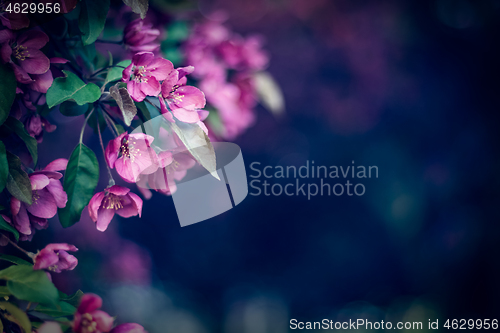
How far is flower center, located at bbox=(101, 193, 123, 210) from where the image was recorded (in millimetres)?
429

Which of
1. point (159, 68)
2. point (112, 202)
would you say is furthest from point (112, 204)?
point (159, 68)

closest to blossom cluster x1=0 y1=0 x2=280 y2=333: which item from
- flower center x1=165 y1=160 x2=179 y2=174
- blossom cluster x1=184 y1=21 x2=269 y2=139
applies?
flower center x1=165 y1=160 x2=179 y2=174

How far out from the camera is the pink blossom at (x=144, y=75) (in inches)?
14.8

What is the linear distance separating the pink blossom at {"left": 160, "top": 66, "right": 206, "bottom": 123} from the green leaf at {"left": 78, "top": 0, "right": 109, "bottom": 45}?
0.13m

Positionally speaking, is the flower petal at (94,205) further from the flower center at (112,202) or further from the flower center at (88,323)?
the flower center at (88,323)

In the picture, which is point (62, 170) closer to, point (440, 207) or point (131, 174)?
point (131, 174)

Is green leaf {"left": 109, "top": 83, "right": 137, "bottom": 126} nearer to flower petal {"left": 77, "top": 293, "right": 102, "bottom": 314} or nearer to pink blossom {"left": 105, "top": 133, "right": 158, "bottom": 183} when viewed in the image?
pink blossom {"left": 105, "top": 133, "right": 158, "bottom": 183}

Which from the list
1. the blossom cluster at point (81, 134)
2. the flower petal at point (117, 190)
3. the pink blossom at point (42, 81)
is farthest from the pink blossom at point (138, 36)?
the flower petal at point (117, 190)

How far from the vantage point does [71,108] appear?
0.42 m

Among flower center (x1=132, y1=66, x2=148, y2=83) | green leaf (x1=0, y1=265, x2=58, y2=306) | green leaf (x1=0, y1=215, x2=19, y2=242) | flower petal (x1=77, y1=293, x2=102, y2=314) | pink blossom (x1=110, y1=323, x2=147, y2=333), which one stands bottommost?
pink blossom (x1=110, y1=323, x2=147, y2=333)

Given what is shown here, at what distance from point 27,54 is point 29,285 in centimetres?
30

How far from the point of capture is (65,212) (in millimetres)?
421

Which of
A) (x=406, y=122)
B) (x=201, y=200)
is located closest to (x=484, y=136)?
(x=406, y=122)

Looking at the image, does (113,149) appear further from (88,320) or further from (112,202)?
(88,320)
